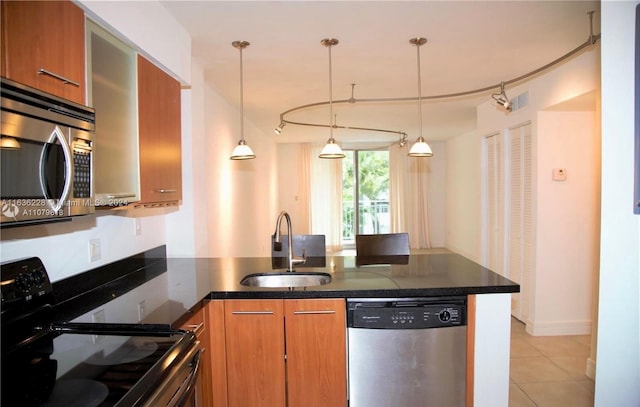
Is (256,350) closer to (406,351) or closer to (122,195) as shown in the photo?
(406,351)

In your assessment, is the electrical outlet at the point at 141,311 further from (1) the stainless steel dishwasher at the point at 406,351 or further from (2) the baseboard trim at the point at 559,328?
(2) the baseboard trim at the point at 559,328

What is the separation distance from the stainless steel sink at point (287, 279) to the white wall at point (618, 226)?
139cm

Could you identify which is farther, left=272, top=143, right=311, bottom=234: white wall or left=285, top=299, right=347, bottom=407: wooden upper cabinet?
left=272, top=143, right=311, bottom=234: white wall

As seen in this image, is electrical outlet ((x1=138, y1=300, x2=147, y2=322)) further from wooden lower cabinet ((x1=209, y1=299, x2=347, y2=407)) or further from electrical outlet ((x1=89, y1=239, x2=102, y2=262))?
electrical outlet ((x1=89, y1=239, x2=102, y2=262))

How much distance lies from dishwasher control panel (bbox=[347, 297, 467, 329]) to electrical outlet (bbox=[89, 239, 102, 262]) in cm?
134

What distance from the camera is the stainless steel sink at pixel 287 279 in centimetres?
227

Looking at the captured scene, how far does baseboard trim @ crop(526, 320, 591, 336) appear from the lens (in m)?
3.59

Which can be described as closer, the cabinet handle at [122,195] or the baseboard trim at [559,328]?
the cabinet handle at [122,195]

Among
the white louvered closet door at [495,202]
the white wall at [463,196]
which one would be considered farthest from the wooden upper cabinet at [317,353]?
the white wall at [463,196]

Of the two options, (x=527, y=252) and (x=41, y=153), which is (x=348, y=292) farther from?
(x=527, y=252)

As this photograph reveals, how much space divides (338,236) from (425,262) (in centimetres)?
612

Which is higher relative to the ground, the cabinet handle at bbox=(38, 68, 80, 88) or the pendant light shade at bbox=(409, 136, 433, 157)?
the cabinet handle at bbox=(38, 68, 80, 88)

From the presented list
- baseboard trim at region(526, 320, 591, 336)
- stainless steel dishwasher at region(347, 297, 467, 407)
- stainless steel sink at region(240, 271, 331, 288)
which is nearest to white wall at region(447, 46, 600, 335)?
baseboard trim at region(526, 320, 591, 336)

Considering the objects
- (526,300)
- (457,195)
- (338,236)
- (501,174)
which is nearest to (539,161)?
(501,174)
